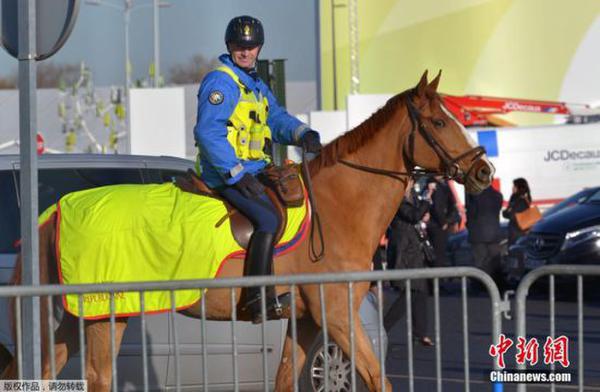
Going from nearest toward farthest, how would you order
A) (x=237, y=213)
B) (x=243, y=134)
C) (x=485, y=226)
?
(x=237, y=213) < (x=243, y=134) < (x=485, y=226)

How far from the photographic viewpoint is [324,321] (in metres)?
7.17

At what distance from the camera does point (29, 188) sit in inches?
272

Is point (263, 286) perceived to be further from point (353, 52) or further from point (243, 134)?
point (353, 52)

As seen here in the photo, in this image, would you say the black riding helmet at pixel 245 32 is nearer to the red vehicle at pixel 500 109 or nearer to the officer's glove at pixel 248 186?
the officer's glove at pixel 248 186

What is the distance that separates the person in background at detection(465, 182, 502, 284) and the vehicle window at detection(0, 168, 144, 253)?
1171cm

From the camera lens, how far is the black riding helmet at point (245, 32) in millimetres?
8641

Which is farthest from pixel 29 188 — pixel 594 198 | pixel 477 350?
pixel 594 198

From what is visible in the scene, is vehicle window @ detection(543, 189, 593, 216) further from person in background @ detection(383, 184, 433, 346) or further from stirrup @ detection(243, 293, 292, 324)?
stirrup @ detection(243, 293, 292, 324)

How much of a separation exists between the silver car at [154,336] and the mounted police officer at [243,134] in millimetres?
919

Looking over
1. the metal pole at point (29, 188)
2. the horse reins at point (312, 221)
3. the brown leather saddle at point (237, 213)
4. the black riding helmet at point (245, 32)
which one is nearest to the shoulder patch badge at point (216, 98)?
the black riding helmet at point (245, 32)

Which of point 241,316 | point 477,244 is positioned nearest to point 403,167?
point 241,316

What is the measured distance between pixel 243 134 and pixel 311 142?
15.9 inches

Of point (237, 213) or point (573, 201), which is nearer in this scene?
point (237, 213)

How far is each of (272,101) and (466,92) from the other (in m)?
42.7
